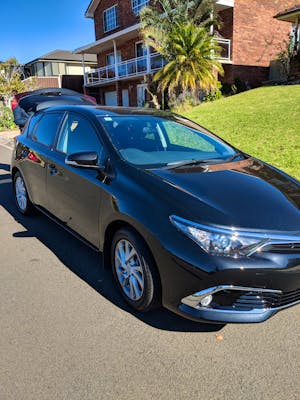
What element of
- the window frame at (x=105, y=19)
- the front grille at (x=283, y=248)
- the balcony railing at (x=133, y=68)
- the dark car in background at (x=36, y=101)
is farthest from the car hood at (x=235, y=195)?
the window frame at (x=105, y=19)

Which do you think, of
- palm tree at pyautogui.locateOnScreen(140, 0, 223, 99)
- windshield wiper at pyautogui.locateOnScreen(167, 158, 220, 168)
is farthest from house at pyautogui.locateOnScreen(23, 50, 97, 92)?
windshield wiper at pyautogui.locateOnScreen(167, 158, 220, 168)

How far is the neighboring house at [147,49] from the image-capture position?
18688 mm

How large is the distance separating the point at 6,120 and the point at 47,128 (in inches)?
808

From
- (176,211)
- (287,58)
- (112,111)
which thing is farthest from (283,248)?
(287,58)

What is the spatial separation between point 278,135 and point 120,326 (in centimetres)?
736

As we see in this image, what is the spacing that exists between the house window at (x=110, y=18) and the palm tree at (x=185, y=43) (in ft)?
32.3

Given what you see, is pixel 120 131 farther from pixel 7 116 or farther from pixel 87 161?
pixel 7 116

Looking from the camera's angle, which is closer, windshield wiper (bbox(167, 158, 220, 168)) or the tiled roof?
windshield wiper (bbox(167, 158, 220, 168))

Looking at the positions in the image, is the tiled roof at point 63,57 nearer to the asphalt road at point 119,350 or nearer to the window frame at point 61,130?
the window frame at point 61,130

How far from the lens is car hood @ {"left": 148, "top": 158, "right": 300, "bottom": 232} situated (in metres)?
2.56

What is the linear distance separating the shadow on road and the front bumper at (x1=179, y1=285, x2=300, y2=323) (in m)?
0.41

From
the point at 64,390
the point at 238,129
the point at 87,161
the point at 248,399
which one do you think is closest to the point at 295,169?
the point at 238,129

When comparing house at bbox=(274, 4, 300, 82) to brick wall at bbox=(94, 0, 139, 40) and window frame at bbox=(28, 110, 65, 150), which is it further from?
window frame at bbox=(28, 110, 65, 150)

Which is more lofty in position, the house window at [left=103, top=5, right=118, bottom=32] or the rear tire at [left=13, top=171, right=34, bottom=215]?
the house window at [left=103, top=5, right=118, bottom=32]
